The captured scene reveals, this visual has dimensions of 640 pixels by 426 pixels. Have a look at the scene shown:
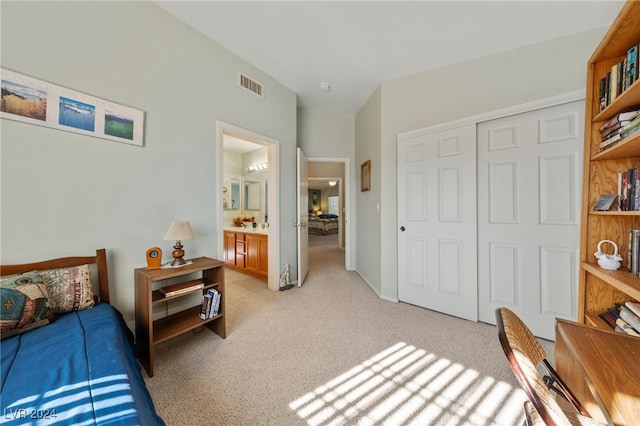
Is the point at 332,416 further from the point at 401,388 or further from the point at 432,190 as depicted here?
the point at 432,190

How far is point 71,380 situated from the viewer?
82 centimetres

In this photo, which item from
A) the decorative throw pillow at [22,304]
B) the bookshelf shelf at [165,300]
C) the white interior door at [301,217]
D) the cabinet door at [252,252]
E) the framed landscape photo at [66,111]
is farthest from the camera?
the cabinet door at [252,252]

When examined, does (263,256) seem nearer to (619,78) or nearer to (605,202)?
(605,202)

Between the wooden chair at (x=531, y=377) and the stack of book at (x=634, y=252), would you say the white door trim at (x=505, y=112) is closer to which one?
the stack of book at (x=634, y=252)

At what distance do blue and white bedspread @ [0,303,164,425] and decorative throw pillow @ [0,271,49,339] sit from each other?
48 millimetres

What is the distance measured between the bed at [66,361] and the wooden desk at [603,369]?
144 cm

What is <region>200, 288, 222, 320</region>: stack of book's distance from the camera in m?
1.88

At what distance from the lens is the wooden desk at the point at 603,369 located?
0.64 metres

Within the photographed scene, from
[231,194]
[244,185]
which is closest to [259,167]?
[244,185]

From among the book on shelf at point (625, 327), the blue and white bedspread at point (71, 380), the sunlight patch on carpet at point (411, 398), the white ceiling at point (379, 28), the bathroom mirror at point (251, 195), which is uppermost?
the white ceiling at point (379, 28)

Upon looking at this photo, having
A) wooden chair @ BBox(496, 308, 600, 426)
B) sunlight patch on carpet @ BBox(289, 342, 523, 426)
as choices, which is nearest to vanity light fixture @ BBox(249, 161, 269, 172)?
sunlight patch on carpet @ BBox(289, 342, 523, 426)

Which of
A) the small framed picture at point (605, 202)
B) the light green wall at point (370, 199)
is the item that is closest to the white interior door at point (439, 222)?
the light green wall at point (370, 199)

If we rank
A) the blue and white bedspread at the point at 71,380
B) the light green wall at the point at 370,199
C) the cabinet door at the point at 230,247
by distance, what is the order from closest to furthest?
the blue and white bedspread at the point at 71,380 → the light green wall at the point at 370,199 → the cabinet door at the point at 230,247

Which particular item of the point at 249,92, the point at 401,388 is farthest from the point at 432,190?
the point at 249,92
